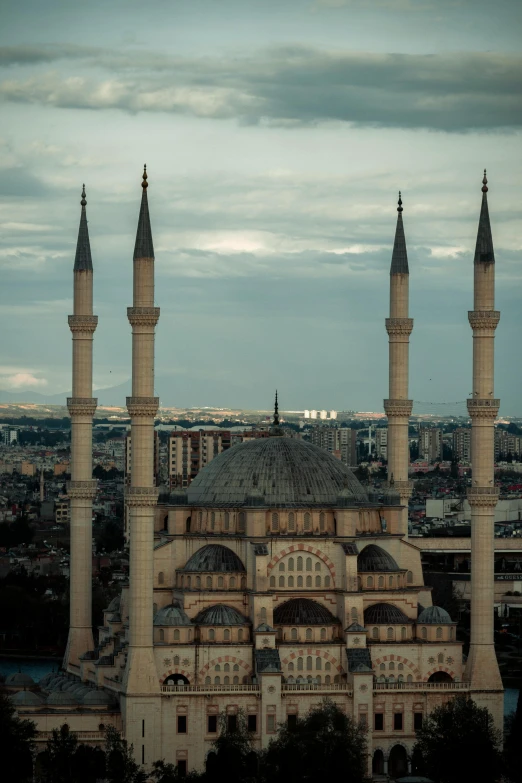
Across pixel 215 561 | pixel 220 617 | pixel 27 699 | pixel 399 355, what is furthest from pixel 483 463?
pixel 27 699

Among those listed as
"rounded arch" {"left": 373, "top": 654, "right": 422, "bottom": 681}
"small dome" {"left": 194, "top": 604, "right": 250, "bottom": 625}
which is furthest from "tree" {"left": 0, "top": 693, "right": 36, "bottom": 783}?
"rounded arch" {"left": 373, "top": 654, "right": 422, "bottom": 681}

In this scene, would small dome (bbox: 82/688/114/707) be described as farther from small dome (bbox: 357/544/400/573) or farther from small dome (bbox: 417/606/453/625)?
small dome (bbox: 417/606/453/625)

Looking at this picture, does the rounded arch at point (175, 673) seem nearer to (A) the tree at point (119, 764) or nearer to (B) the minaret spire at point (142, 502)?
(B) the minaret spire at point (142, 502)

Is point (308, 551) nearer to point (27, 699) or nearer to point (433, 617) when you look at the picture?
point (433, 617)

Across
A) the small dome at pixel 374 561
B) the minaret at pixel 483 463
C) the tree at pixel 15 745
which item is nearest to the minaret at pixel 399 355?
the small dome at pixel 374 561

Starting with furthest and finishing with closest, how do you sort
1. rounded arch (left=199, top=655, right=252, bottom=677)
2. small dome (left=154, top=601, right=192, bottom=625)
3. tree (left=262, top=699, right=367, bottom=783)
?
small dome (left=154, top=601, right=192, bottom=625) < rounded arch (left=199, top=655, right=252, bottom=677) < tree (left=262, top=699, right=367, bottom=783)
